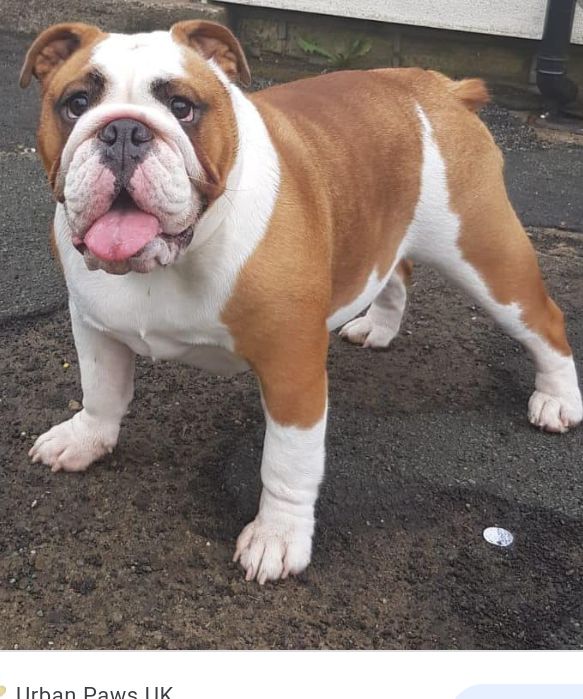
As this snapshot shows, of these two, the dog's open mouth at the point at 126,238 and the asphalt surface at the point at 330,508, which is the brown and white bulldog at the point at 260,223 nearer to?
the dog's open mouth at the point at 126,238

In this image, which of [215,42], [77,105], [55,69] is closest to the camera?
[77,105]

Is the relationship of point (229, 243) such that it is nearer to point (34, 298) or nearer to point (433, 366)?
point (433, 366)

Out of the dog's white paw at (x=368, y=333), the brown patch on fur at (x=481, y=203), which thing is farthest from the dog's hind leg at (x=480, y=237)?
the dog's white paw at (x=368, y=333)

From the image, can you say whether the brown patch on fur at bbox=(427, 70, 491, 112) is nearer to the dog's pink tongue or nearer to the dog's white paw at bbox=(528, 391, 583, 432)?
the dog's white paw at bbox=(528, 391, 583, 432)

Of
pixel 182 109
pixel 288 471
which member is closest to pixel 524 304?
pixel 288 471

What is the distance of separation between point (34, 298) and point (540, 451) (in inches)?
95.9

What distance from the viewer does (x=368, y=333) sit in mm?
4180

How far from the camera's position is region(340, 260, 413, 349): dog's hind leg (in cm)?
400

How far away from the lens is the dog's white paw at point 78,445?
10.5ft

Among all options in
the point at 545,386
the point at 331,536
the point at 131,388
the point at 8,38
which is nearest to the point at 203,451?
the point at 131,388

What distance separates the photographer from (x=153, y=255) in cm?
217

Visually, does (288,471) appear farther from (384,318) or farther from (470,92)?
(470,92)

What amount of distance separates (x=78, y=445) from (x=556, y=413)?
6.12ft

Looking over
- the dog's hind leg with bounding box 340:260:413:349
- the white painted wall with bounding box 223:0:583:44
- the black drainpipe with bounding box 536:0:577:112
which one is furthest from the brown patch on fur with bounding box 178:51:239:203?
the white painted wall with bounding box 223:0:583:44
